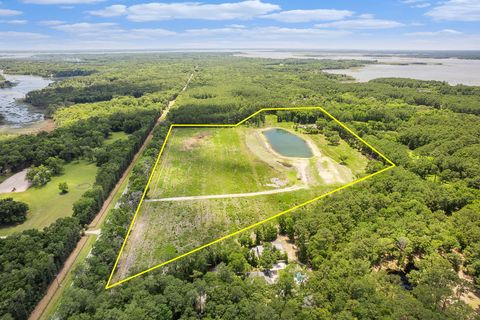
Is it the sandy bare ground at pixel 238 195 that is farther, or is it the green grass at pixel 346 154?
the green grass at pixel 346 154

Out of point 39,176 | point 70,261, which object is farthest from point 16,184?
point 70,261

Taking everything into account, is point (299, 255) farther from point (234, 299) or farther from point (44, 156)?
point (44, 156)

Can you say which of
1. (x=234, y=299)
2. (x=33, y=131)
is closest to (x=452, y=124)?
(x=234, y=299)

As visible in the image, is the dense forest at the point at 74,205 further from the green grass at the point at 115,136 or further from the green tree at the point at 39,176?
the green tree at the point at 39,176

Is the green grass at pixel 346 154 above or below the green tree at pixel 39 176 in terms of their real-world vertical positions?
above

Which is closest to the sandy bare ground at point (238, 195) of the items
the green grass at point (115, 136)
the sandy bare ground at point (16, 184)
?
the sandy bare ground at point (16, 184)

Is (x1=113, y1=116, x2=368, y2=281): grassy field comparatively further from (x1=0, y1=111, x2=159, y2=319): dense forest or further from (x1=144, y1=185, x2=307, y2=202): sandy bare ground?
(x1=0, y1=111, x2=159, y2=319): dense forest

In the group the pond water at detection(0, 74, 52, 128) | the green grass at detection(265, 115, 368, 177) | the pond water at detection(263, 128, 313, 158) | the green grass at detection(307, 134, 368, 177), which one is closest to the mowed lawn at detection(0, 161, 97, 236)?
the pond water at detection(263, 128, 313, 158)
